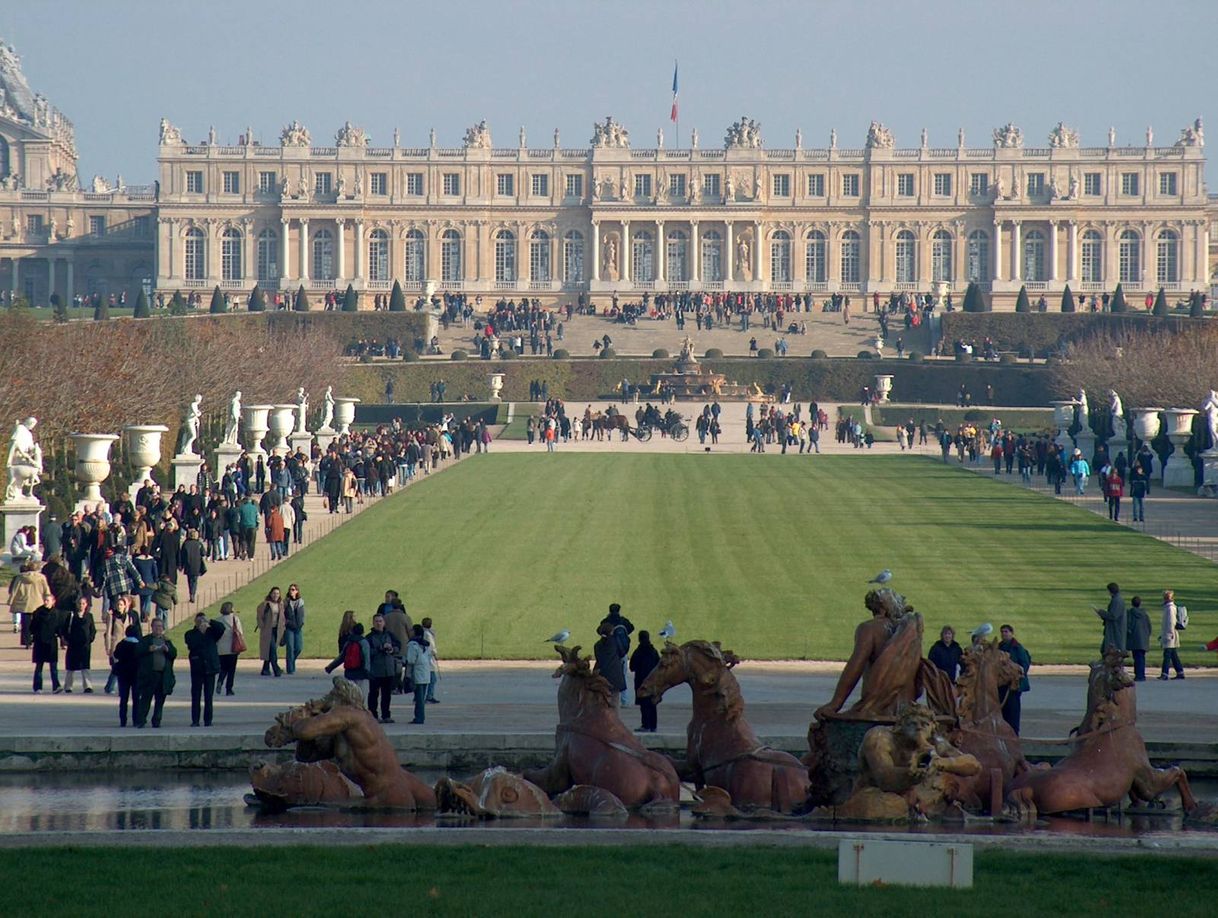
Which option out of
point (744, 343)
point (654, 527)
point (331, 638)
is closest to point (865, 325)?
point (744, 343)

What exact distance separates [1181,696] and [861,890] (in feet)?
34.5

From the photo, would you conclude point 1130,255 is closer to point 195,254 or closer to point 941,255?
point 941,255

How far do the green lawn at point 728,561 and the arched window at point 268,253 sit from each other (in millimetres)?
64979

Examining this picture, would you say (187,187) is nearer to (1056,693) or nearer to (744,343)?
(744,343)

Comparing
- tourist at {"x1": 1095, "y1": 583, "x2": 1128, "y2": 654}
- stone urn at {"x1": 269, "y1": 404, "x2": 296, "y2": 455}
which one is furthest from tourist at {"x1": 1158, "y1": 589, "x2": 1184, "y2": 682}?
stone urn at {"x1": 269, "y1": 404, "x2": 296, "y2": 455}

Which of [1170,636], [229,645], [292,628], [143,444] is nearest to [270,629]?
[292,628]

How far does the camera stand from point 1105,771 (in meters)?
14.2

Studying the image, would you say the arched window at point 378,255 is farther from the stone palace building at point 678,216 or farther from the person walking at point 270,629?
the person walking at point 270,629

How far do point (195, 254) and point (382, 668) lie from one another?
3839 inches

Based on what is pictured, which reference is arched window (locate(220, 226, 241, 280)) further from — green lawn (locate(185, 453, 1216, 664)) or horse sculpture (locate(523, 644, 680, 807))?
horse sculpture (locate(523, 644, 680, 807))

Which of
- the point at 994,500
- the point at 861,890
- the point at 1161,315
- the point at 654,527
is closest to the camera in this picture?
the point at 861,890

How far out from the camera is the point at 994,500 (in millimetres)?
45375

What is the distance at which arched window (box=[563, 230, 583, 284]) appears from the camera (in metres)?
114

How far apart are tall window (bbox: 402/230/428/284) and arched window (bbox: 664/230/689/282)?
12552mm
